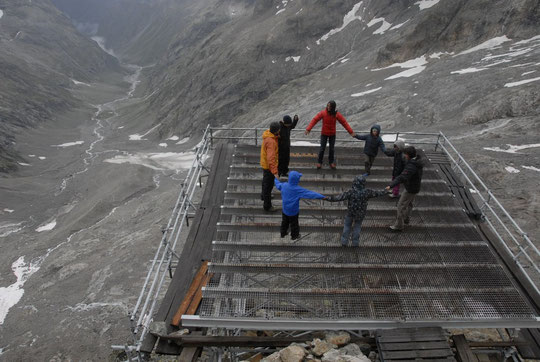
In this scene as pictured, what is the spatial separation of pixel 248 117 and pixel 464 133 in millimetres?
33146

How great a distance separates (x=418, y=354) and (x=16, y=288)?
83.7ft

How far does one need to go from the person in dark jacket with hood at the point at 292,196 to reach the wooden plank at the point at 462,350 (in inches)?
151

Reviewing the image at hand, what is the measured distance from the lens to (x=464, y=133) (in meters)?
19.2

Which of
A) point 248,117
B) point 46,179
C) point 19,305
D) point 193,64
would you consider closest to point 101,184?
point 46,179

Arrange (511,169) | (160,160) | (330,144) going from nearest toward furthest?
1. (330,144)
2. (511,169)
3. (160,160)

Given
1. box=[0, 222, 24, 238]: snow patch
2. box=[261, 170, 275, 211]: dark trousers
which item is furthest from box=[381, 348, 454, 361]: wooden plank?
box=[0, 222, 24, 238]: snow patch

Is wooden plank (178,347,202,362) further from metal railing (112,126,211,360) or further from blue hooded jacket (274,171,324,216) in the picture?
blue hooded jacket (274,171,324,216)

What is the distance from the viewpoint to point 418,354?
609 cm

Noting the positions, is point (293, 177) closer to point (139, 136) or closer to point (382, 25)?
point (382, 25)

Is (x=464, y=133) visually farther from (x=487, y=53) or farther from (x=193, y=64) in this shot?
(x=193, y=64)

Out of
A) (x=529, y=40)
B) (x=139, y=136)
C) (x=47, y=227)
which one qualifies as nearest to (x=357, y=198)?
(x=529, y=40)

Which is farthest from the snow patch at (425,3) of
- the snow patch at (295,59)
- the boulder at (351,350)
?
the boulder at (351,350)

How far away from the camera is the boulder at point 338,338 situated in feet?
21.3

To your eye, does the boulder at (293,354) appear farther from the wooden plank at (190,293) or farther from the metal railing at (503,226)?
the metal railing at (503,226)
